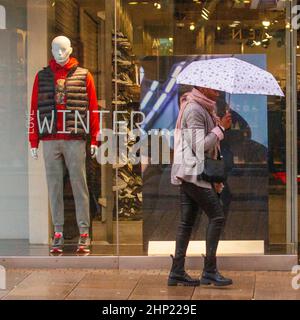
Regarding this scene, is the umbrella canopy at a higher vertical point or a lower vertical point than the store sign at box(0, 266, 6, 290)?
higher

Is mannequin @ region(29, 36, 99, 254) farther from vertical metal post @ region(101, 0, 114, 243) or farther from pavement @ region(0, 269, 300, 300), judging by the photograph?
pavement @ region(0, 269, 300, 300)

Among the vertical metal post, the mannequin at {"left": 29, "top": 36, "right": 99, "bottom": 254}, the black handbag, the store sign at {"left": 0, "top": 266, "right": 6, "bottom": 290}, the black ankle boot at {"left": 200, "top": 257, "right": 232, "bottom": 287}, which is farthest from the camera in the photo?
the vertical metal post

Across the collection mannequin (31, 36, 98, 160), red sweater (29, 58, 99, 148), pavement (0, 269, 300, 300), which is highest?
mannequin (31, 36, 98, 160)

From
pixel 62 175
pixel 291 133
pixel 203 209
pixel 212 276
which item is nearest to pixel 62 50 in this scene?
pixel 62 175

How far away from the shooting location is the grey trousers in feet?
26.8

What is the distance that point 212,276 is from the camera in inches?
284

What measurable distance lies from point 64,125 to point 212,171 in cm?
186

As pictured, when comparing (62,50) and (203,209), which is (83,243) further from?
(62,50)

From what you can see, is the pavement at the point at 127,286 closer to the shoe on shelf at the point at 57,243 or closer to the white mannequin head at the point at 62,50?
the shoe on shelf at the point at 57,243

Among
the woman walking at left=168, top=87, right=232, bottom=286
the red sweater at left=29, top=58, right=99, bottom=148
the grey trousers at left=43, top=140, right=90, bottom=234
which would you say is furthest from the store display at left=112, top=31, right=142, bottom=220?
the woman walking at left=168, top=87, right=232, bottom=286

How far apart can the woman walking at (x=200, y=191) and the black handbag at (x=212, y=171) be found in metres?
0.05

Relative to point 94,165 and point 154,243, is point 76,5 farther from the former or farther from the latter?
point 154,243

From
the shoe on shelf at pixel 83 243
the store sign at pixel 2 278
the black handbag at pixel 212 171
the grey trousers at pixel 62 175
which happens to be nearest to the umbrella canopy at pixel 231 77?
the black handbag at pixel 212 171
